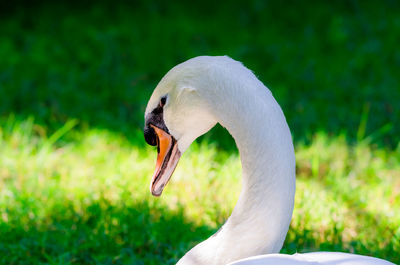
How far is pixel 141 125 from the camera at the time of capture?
170 inches

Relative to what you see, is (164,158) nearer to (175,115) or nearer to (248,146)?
(175,115)

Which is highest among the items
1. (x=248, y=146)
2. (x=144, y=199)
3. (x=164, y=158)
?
(x=248, y=146)

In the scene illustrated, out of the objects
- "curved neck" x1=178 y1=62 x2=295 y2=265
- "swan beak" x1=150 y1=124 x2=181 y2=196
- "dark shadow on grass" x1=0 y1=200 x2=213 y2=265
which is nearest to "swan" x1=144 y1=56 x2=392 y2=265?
"curved neck" x1=178 y1=62 x2=295 y2=265

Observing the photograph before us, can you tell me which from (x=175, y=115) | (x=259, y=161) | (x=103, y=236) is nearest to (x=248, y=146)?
(x=259, y=161)

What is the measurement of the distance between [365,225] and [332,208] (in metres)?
0.18

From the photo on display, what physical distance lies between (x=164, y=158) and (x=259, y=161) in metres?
0.46

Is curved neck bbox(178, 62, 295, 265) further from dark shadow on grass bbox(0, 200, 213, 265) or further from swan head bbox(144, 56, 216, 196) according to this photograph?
dark shadow on grass bbox(0, 200, 213, 265)

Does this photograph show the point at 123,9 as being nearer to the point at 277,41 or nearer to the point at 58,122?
the point at 277,41

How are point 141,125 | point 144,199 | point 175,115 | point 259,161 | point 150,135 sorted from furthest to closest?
point 141,125
point 144,199
point 150,135
point 175,115
point 259,161

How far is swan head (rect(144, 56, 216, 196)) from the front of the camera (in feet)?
6.54

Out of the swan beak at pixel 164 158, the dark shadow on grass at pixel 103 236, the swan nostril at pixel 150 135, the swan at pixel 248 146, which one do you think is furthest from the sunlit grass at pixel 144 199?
the swan at pixel 248 146

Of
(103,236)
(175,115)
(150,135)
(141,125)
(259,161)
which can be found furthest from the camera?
(141,125)

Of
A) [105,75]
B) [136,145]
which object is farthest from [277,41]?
[136,145]

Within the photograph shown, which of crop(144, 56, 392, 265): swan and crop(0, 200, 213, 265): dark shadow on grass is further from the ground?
crop(144, 56, 392, 265): swan
